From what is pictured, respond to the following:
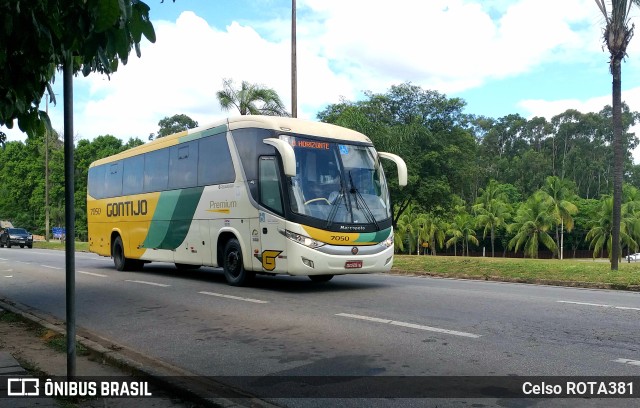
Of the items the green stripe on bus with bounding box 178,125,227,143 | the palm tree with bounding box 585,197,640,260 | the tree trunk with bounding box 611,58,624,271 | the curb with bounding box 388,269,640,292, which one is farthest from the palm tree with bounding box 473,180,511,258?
the green stripe on bus with bounding box 178,125,227,143

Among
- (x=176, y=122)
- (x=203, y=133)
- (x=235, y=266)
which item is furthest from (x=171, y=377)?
(x=176, y=122)

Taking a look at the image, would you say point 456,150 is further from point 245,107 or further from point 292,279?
point 292,279

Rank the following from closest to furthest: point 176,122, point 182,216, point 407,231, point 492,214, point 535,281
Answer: point 535,281, point 182,216, point 492,214, point 407,231, point 176,122

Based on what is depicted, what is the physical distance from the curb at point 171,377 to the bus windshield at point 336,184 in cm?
485

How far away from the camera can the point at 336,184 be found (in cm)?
1156

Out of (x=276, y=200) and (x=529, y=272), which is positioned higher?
(x=276, y=200)

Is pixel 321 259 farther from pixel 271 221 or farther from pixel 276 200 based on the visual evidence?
pixel 276 200

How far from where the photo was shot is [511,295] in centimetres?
1088

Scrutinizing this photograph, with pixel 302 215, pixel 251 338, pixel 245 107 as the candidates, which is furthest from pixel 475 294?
pixel 245 107

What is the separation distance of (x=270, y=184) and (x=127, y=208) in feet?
25.6

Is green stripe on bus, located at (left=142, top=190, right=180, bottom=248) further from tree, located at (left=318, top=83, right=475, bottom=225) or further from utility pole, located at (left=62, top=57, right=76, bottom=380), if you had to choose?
tree, located at (left=318, top=83, right=475, bottom=225)

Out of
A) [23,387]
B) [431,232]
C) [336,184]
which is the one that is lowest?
[431,232]

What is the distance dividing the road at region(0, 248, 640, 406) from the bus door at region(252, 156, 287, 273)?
69 cm

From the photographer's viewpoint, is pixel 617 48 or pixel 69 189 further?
pixel 617 48
